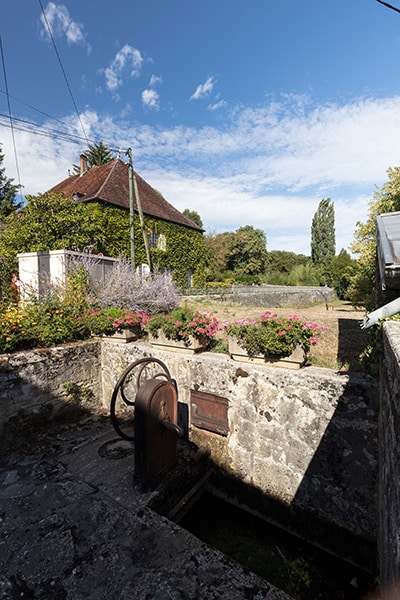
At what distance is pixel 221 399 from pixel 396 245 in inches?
118

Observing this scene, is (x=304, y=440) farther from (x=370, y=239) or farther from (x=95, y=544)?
(x=370, y=239)

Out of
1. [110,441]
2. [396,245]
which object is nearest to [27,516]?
[110,441]

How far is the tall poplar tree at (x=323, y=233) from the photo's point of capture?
3944 centimetres

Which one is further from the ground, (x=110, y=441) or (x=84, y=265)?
(x=84, y=265)

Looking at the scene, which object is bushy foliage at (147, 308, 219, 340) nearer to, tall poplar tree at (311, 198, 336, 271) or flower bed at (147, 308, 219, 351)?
flower bed at (147, 308, 219, 351)

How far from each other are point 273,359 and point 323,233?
136 ft

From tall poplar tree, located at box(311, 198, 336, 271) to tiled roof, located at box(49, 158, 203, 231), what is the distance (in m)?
25.1

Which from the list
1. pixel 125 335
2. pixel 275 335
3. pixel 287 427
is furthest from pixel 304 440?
pixel 125 335

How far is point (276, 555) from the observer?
3336 mm

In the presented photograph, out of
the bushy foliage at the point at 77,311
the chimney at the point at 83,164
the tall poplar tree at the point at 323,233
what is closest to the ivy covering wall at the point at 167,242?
the chimney at the point at 83,164

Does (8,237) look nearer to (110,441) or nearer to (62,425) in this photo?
(62,425)

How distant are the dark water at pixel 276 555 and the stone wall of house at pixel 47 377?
112 inches

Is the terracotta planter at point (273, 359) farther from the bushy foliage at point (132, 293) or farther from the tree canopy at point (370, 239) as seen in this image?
the tree canopy at point (370, 239)

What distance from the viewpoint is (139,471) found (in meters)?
3.17
